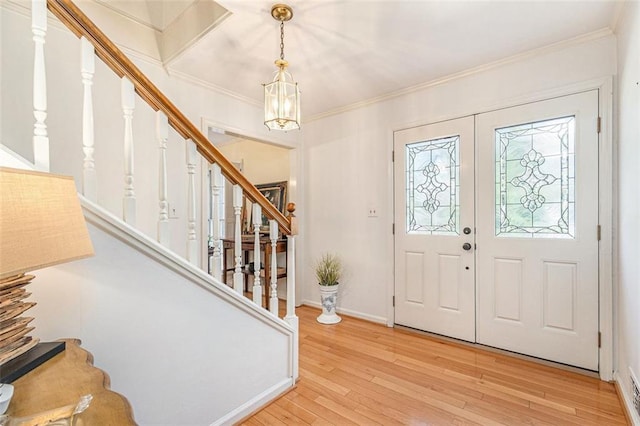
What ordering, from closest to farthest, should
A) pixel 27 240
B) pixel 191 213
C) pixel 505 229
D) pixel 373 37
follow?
pixel 27 240 < pixel 191 213 < pixel 373 37 < pixel 505 229

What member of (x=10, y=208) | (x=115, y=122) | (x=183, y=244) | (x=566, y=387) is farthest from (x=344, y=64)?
(x=566, y=387)

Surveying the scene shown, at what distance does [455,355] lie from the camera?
8.09 ft

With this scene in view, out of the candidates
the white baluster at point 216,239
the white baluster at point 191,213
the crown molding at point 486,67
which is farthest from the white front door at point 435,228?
the white baluster at point 191,213

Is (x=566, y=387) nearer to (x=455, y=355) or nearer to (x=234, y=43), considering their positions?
(x=455, y=355)

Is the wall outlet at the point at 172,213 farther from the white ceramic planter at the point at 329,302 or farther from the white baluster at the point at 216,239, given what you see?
the white ceramic planter at the point at 329,302

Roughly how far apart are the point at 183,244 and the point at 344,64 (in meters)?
2.13

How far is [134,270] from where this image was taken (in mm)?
1278

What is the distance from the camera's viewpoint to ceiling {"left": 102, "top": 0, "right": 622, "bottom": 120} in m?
1.87

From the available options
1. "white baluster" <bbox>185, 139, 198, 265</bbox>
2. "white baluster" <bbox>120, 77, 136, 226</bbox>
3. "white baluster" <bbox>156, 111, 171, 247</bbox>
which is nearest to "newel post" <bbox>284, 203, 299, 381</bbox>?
"white baluster" <bbox>185, 139, 198, 265</bbox>

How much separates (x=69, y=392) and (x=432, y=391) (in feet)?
6.58

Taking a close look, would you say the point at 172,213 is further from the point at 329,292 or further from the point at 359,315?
the point at 359,315

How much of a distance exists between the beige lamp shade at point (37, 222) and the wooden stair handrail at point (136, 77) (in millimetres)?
751

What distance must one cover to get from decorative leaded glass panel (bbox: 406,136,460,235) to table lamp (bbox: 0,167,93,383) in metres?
2.68

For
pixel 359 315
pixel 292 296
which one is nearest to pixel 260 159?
pixel 359 315
